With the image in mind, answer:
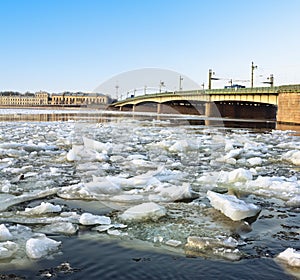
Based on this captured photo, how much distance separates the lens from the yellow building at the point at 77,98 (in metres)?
115

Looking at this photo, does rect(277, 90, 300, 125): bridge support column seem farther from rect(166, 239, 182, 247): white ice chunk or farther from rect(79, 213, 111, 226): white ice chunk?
rect(166, 239, 182, 247): white ice chunk

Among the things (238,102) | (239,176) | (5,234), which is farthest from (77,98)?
(5,234)

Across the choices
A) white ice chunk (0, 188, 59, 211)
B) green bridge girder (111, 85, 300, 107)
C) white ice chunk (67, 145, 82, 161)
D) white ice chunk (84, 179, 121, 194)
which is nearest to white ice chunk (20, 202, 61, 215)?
white ice chunk (0, 188, 59, 211)

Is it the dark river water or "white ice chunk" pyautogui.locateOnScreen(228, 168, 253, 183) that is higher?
"white ice chunk" pyautogui.locateOnScreen(228, 168, 253, 183)

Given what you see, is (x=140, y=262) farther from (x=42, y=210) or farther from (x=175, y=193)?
(x=175, y=193)

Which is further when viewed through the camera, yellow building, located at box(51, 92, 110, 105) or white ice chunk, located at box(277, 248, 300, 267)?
yellow building, located at box(51, 92, 110, 105)

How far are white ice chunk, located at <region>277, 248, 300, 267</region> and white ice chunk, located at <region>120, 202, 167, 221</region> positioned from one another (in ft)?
4.82

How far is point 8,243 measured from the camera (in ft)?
10.2

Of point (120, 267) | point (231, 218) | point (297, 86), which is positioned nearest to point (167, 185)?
point (231, 218)

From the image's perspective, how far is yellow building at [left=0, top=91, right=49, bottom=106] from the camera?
153125mm

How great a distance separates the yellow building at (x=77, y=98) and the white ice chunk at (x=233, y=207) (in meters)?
100

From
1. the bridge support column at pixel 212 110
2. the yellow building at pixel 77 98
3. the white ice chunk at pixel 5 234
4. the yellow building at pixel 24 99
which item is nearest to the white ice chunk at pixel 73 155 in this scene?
the white ice chunk at pixel 5 234

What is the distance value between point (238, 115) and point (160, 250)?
1903 inches

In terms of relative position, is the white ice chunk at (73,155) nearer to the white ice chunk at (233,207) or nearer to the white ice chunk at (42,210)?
the white ice chunk at (42,210)
